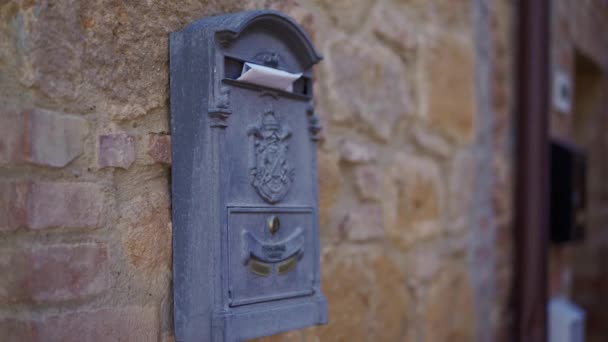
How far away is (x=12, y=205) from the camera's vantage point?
1.21 metres

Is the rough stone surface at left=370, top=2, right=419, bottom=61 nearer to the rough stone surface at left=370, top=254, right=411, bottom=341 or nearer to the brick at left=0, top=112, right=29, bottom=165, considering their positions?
the rough stone surface at left=370, top=254, right=411, bottom=341

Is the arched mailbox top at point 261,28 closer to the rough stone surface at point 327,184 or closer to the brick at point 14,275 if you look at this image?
the rough stone surface at point 327,184

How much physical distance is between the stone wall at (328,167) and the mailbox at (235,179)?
0.05 meters

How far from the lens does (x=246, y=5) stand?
167cm

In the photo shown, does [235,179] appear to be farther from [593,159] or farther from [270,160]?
[593,159]

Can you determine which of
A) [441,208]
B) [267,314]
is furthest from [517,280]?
[267,314]

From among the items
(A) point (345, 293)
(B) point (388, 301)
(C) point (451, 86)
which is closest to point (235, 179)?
(A) point (345, 293)

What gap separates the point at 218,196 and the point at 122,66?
0.31 metres

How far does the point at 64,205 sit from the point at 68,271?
0.12 metres

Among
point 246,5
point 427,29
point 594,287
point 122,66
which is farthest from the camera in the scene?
point 594,287

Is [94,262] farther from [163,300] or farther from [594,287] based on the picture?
[594,287]

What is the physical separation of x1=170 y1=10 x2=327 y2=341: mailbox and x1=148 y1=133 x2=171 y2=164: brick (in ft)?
0.06

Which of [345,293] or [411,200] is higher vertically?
[411,200]

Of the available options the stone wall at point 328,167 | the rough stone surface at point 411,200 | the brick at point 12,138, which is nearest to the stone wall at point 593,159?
the stone wall at point 328,167
